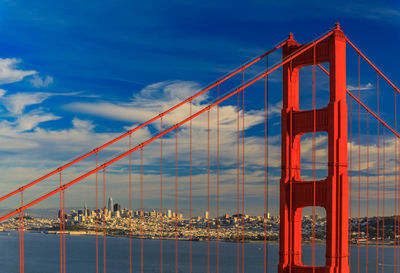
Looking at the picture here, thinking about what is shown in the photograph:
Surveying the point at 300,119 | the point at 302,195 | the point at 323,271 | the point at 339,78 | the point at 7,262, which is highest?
the point at 339,78

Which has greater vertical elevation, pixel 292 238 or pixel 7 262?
pixel 292 238

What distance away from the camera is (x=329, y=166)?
13.5 m

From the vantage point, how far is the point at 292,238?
47.0 ft

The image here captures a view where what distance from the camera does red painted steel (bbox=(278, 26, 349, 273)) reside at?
43.8ft

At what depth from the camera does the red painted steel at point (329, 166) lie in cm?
1334

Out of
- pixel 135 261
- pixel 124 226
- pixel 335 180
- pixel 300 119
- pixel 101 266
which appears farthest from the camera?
pixel 124 226

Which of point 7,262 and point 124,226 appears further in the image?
point 124,226

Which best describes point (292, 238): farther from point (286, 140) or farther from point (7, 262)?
point (7, 262)

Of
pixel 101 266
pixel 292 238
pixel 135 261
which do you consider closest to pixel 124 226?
pixel 135 261

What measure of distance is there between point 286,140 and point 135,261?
80069mm

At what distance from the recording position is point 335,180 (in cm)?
1338

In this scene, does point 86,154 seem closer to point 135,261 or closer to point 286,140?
point 286,140

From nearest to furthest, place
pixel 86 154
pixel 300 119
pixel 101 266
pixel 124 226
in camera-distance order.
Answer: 1. pixel 86 154
2. pixel 300 119
3. pixel 101 266
4. pixel 124 226

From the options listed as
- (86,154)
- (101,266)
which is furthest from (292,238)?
A: (101,266)
